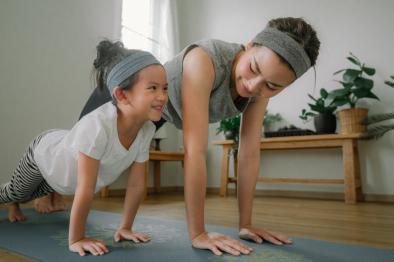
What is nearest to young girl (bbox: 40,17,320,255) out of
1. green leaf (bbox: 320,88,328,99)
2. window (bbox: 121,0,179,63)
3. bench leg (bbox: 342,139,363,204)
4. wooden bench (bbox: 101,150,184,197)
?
wooden bench (bbox: 101,150,184,197)

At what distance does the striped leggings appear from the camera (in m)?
1.32

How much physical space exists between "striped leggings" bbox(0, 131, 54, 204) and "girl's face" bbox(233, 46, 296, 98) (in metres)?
0.89

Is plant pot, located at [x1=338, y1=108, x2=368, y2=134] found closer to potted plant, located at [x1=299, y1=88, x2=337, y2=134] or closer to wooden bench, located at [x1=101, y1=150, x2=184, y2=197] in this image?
potted plant, located at [x1=299, y1=88, x2=337, y2=134]

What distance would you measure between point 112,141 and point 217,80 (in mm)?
393

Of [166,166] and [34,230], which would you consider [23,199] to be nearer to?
[34,230]

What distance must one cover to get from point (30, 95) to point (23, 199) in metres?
1.28

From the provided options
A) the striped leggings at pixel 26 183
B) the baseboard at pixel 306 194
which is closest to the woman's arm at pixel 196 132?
the striped leggings at pixel 26 183

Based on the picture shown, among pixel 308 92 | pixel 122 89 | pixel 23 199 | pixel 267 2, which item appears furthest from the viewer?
pixel 267 2

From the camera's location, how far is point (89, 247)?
93cm

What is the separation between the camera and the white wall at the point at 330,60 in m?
2.73

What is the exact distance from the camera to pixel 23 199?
4.78ft

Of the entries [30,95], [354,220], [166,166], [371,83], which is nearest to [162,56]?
A: [166,166]

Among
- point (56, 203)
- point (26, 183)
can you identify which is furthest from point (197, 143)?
point (56, 203)

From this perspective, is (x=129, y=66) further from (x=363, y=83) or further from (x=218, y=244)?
(x=363, y=83)
